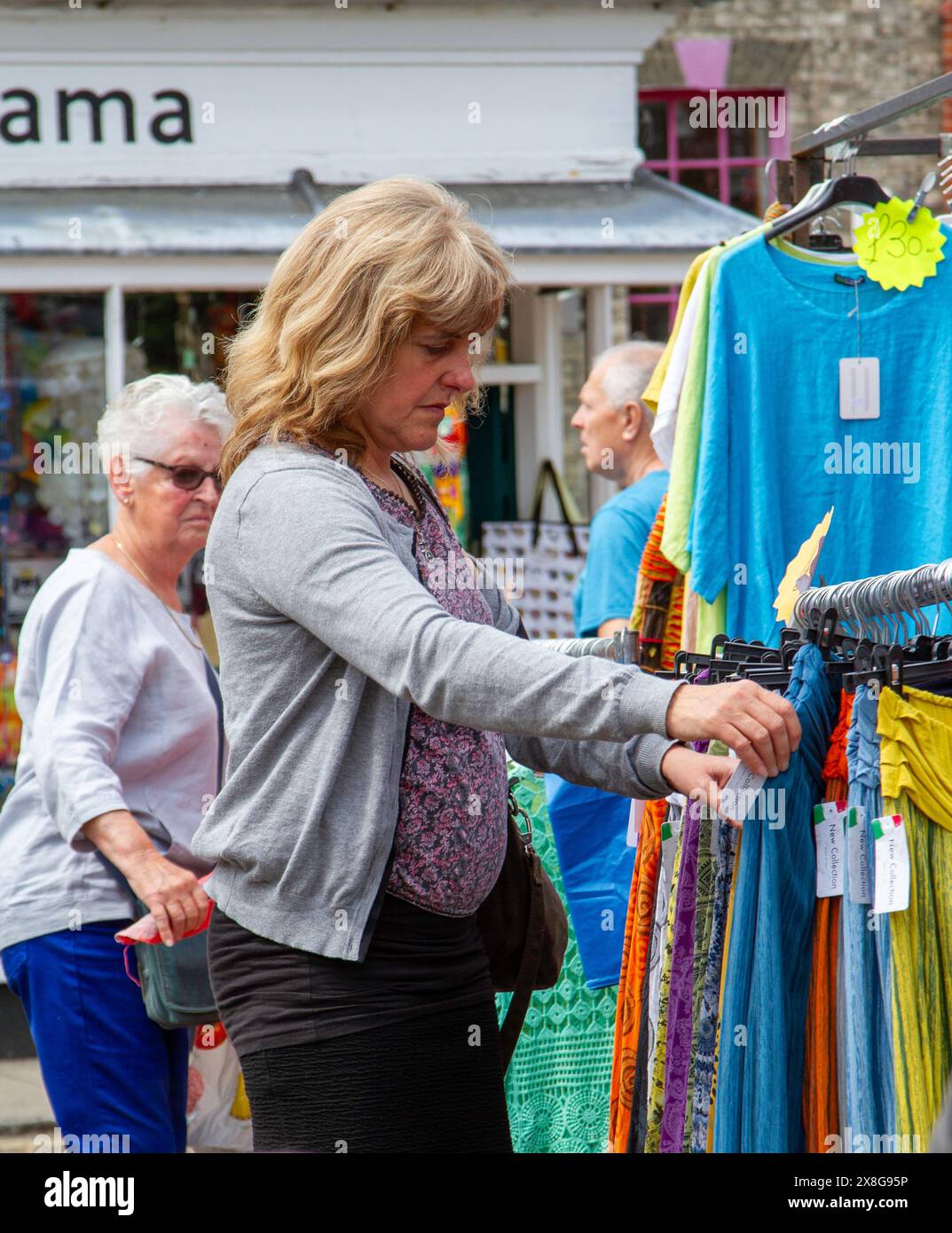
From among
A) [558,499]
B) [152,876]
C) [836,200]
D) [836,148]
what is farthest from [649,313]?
[152,876]

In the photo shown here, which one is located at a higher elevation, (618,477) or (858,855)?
(618,477)

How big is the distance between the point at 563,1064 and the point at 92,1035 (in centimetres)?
113

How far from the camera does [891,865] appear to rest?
2062 mm

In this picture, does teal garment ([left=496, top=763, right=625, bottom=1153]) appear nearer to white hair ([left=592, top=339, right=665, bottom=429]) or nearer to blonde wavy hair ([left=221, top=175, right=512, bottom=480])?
white hair ([left=592, top=339, right=665, bottom=429])

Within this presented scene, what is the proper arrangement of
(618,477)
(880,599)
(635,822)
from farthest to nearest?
(618,477) → (635,822) → (880,599)

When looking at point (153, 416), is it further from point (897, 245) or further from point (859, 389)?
point (897, 245)

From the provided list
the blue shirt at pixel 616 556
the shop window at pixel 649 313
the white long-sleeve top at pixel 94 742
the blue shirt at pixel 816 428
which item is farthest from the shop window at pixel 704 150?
the white long-sleeve top at pixel 94 742

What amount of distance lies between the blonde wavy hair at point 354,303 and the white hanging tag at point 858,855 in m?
0.82

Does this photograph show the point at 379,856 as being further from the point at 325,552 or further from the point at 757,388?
the point at 757,388

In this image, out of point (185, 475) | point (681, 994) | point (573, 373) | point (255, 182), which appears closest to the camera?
point (681, 994)

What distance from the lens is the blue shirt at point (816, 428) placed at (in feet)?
10.7

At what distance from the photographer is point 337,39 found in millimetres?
7297

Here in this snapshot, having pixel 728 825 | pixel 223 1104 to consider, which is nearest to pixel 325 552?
pixel 728 825

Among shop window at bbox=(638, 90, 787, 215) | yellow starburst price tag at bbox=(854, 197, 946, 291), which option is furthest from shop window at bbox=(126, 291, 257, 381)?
yellow starburst price tag at bbox=(854, 197, 946, 291)
